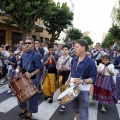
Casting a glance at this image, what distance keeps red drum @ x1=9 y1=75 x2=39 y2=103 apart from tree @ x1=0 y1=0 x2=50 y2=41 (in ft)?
41.0

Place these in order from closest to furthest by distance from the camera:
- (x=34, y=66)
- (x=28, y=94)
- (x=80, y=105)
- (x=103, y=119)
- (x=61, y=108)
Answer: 1. (x=80, y=105)
2. (x=28, y=94)
3. (x=34, y=66)
4. (x=103, y=119)
5. (x=61, y=108)

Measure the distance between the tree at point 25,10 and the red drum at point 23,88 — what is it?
492 inches

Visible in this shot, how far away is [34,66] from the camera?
511cm

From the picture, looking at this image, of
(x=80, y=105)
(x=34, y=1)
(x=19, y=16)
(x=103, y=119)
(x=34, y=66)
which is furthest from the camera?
(x=19, y=16)

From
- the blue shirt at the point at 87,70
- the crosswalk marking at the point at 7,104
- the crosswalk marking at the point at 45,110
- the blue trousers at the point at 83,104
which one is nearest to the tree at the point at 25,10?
the crosswalk marking at the point at 7,104

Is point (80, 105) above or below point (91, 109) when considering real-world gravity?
above

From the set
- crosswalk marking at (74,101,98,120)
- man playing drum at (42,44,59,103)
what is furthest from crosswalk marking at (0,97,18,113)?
crosswalk marking at (74,101,98,120)

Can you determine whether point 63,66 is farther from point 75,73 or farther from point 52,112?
point 75,73

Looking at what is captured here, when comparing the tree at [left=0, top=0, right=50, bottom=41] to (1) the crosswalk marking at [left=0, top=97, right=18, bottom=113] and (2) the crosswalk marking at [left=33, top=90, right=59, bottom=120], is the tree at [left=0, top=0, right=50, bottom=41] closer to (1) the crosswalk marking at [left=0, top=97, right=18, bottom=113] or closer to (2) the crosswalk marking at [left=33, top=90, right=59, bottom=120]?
(1) the crosswalk marking at [left=0, top=97, right=18, bottom=113]

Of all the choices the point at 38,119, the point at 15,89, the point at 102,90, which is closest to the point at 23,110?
the point at 38,119

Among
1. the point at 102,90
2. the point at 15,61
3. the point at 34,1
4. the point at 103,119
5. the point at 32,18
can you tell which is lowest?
the point at 103,119

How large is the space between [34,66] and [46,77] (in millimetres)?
1748

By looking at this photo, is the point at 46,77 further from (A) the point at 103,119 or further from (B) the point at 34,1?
(B) the point at 34,1

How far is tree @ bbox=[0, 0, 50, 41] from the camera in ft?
54.4
